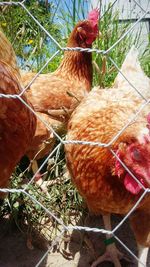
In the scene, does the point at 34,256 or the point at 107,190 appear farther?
the point at 34,256

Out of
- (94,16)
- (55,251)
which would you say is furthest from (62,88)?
(55,251)

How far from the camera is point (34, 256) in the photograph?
5.84 feet

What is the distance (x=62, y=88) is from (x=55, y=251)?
3.74 feet

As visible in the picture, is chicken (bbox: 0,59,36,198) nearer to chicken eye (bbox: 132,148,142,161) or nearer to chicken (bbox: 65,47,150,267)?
chicken (bbox: 65,47,150,267)

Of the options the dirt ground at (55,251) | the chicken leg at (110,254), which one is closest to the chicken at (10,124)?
the dirt ground at (55,251)

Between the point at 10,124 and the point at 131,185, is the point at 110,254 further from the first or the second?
the point at 10,124

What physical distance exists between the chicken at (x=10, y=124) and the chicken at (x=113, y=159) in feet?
0.85

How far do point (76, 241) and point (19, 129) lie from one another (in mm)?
789

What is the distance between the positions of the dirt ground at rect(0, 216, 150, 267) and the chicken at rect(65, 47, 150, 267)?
8 cm

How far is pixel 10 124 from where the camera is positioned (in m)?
1.31

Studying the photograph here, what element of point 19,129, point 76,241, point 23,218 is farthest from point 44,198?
point 19,129

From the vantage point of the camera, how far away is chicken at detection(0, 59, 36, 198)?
1279 mm

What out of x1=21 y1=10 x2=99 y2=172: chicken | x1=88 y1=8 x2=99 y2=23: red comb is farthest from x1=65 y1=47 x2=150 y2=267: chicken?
x1=88 y1=8 x2=99 y2=23: red comb

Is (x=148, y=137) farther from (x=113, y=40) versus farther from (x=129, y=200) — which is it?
(x=113, y=40)
